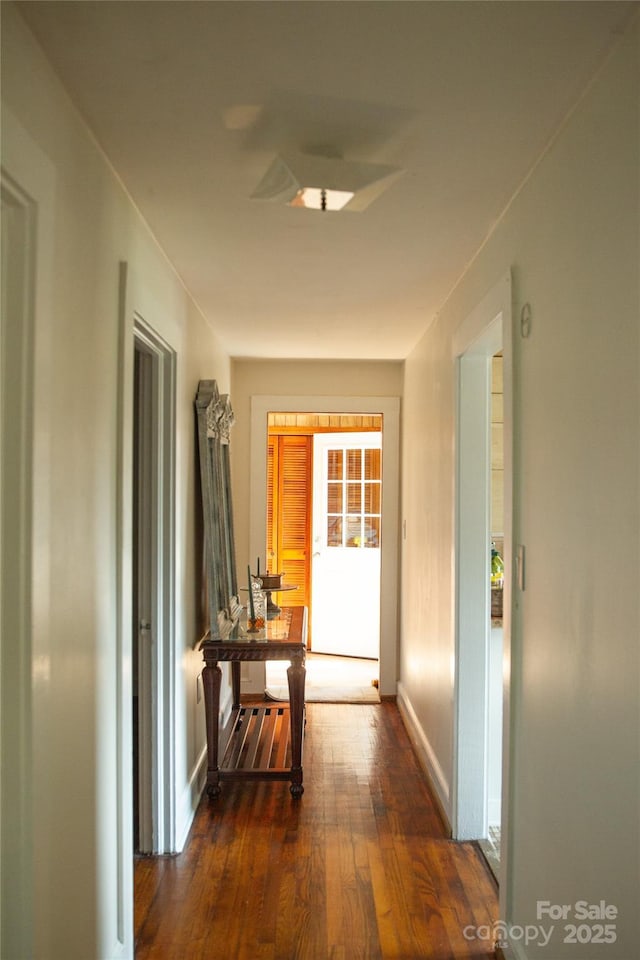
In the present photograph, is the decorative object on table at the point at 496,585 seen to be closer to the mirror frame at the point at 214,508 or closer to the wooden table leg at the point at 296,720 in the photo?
the wooden table leg at the point at 296,720

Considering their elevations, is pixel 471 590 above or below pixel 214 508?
below

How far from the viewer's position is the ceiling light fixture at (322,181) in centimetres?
185

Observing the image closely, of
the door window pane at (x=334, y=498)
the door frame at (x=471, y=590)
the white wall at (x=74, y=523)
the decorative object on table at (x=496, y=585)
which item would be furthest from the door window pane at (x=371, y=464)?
the white wall at (x=74, y=523)

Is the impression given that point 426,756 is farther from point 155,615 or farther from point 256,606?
point 155,615

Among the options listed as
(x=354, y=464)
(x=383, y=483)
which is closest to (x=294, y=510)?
(x=354, y=464)

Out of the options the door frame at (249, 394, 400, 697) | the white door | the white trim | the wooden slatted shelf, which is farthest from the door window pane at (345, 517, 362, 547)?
the white trim

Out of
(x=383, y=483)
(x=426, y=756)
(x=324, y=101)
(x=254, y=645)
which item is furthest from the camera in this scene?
(x=383, y=483)

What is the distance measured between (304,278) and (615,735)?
2187 millimetres

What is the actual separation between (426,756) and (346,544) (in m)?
3.04

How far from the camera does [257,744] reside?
3994 mm

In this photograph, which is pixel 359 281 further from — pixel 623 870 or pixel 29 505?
pixel 623 870

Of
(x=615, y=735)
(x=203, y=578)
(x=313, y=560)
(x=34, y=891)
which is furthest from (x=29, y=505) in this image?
(x=313, y=560)

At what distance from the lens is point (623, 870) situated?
4.49 feet

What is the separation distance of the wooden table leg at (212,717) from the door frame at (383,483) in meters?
1.77
